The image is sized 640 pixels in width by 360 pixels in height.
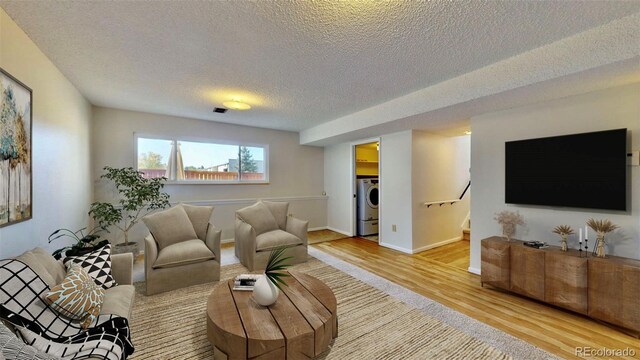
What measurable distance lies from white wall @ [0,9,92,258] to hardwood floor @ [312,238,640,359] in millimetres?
3437

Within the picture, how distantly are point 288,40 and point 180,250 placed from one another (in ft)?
8.26

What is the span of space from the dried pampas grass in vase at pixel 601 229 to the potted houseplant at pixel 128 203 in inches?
208

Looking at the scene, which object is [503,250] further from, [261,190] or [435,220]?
[261,190]

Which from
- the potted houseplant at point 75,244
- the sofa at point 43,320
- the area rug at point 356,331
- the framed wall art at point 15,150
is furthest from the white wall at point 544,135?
the framed wall art at point 15,150

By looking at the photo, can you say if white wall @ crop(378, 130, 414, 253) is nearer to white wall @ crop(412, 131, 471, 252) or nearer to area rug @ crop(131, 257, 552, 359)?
white wall @ crop(412, 131, 471, 252)

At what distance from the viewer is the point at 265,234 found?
11.7 ft

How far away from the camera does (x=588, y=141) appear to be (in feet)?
7.77

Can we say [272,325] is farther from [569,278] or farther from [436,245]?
[436,245]

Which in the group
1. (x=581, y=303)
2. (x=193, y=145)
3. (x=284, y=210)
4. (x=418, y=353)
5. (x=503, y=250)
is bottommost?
(x=418, y=353)

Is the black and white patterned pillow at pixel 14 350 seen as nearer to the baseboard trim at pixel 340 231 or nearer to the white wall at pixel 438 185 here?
the white wall at pixel 438 185

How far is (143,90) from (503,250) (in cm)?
472

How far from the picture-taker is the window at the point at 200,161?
171 inches

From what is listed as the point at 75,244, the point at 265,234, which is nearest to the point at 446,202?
the point at 265,234

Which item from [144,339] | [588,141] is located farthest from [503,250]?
[144,339]
